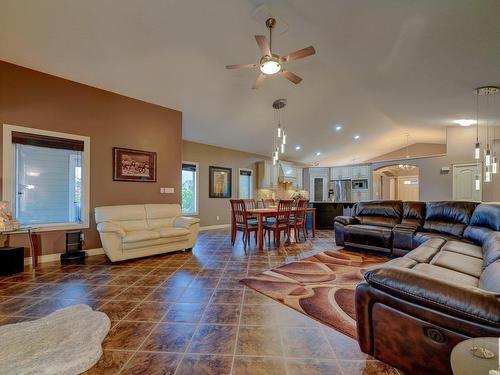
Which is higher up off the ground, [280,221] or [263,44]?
[263,44]

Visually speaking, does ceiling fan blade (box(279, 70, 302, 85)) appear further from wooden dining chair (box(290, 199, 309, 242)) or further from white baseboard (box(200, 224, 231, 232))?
white baseboard (box(200, 224, 231, 232))

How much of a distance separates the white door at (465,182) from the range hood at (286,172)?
5.05m

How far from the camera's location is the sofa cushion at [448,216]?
3.58 meters

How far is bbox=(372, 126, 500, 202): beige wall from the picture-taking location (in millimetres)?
6137

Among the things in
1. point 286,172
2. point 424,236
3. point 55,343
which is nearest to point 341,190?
point 286,172

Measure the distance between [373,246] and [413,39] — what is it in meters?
3.16

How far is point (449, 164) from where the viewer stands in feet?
22.4

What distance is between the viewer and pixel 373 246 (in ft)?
13.8

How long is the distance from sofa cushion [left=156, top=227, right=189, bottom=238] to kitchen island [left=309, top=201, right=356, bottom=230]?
4094 mm

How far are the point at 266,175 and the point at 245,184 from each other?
85 cm

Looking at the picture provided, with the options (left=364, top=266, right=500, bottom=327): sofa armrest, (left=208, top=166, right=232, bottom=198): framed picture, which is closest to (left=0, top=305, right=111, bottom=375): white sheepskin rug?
(left=364, top=266, right=500, bottom=327): sofa armrest

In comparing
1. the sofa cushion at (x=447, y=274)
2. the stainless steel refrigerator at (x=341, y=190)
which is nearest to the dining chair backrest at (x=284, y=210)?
the sofa cushion at (x=447, y=274)

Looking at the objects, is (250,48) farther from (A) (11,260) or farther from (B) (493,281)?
(A) (11,260)

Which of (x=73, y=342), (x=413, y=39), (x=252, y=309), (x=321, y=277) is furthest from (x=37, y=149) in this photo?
(x=413, y=39)
